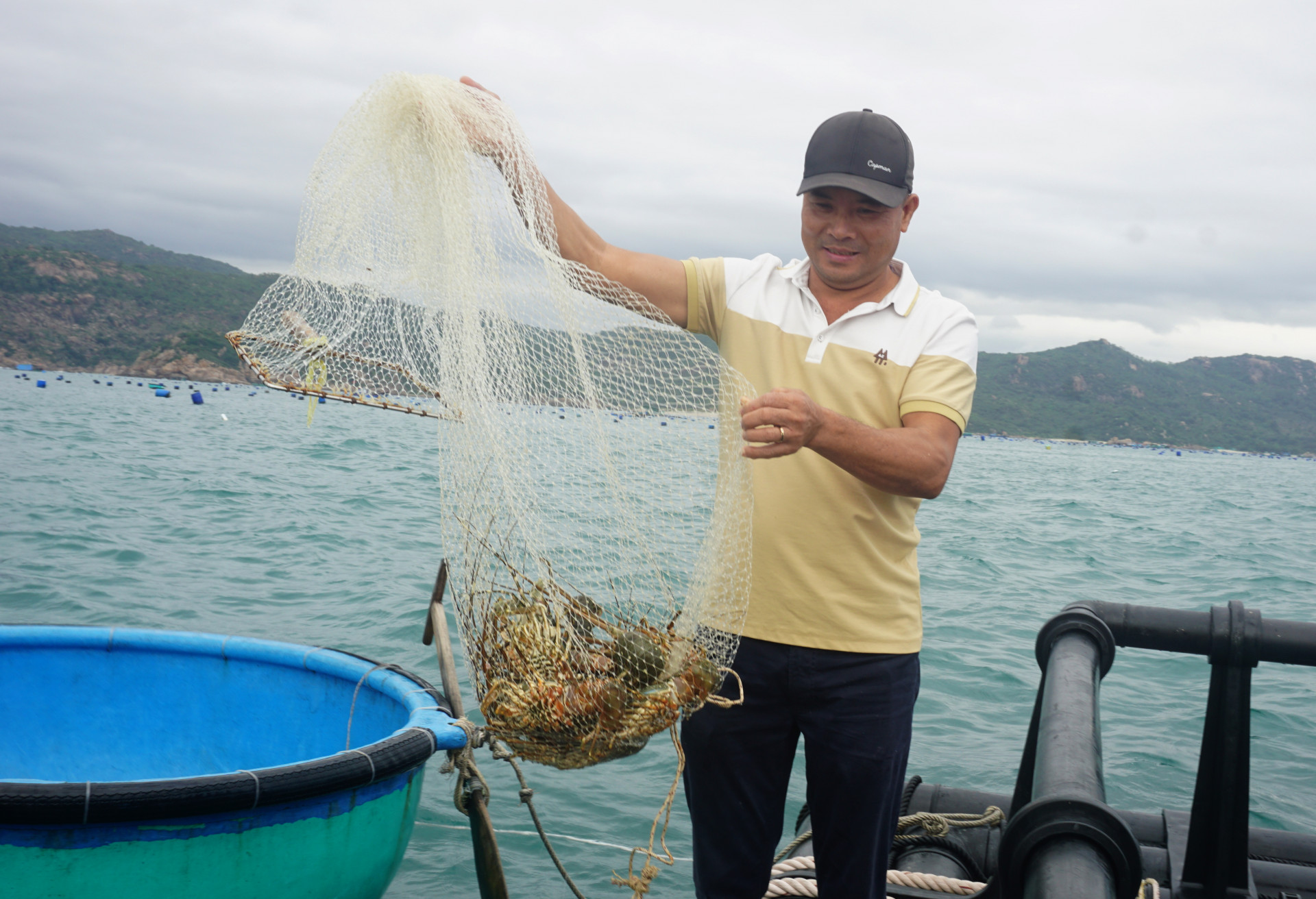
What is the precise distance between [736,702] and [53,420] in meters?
37.1

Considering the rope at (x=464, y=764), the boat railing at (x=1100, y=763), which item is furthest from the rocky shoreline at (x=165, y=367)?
the boat railing at (x=1100, y=763)

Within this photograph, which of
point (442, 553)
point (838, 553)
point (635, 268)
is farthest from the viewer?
point (442, 553)

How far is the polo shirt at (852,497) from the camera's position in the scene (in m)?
2.28

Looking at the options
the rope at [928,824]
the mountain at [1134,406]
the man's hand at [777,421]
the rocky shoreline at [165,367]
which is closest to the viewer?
the man's hand at [777,421]

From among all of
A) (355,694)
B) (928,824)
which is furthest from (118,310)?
(928,824)

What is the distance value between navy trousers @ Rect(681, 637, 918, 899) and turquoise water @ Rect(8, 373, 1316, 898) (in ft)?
2.29

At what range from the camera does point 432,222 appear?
2439mm

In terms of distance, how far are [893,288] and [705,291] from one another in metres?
0.50

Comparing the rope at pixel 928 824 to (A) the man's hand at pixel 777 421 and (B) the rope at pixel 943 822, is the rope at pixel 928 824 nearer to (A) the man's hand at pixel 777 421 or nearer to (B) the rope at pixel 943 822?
(B) the rope at pixel 943 822

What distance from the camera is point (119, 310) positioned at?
6488 cm

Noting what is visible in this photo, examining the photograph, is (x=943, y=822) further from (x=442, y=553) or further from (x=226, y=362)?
(x=226, y=362)

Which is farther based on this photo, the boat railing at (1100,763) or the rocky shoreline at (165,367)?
the rocky shoreline at (165,367)

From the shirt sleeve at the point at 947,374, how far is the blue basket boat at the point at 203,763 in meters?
→ 1.63

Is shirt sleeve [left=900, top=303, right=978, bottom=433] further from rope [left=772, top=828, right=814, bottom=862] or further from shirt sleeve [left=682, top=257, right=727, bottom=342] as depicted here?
rope [left=772, top=828, right=814, bottom=862]
